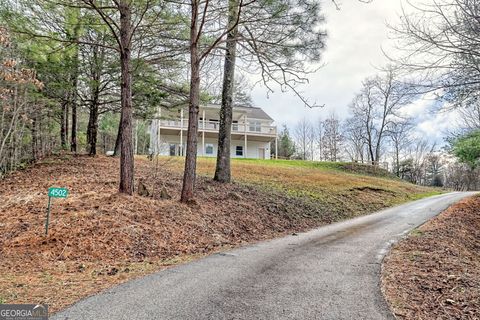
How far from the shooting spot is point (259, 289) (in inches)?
140

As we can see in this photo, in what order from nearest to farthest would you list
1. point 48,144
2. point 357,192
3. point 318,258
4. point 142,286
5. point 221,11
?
1. point 142,286
2. point 318,258
3. point 221,11
4. point 48,144
5. point 357,192

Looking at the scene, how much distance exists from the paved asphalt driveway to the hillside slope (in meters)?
0.45

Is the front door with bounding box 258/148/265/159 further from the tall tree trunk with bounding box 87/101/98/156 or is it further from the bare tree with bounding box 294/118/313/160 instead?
the tall tree trunk with bounding box 87/101/98/156

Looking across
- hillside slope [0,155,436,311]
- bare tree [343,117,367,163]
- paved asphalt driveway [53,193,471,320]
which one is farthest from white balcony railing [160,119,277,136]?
paved asphalt driveway [53,193,471,320]

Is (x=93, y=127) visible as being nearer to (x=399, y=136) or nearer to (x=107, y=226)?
(x=107, y=226)

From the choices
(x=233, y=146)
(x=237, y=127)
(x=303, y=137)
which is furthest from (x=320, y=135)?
(x=237, y=127)

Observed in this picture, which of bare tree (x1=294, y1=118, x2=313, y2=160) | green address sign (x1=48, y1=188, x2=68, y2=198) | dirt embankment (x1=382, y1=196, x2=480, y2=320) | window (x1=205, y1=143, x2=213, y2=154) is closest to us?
dirt embankment (x1=382, y1=196, x2=480, y2=320)

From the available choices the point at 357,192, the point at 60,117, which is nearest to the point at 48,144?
the point at 60,117

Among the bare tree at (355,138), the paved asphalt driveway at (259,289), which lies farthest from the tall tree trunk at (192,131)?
the bare tree at (355,138)

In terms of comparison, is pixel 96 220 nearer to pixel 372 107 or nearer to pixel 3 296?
pixel 3 296

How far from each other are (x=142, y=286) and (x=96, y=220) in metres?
2.45

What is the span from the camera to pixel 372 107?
1345 inches

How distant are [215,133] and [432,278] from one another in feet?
78.6

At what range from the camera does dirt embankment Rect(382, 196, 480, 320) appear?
3.05 m
